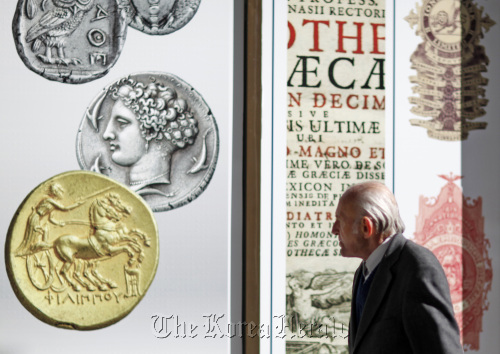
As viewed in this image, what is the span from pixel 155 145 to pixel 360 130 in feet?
3.26

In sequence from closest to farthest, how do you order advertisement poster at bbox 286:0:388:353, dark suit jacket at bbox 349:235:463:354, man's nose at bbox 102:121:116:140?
dark suit jacket at bbox 349:235:463:354 < man's nose at bbox 102:121:116:140 < advertisement poster at bbox 286:0:388:353

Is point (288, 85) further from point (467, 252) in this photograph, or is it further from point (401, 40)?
point (467, 252)

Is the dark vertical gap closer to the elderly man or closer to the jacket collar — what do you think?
the elderly man

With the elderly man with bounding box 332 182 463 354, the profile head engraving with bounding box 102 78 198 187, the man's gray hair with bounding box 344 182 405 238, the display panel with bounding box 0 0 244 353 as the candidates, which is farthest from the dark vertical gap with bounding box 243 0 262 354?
the man's gray hair with bounding box 344 182 405 238

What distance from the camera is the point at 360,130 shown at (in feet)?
11.9

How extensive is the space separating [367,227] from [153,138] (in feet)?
4.30

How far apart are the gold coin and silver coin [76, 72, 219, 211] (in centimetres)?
9

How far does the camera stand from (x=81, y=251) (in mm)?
3312

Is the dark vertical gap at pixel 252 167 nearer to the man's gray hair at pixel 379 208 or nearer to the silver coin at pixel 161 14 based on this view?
the silver coin at pixel 161 14

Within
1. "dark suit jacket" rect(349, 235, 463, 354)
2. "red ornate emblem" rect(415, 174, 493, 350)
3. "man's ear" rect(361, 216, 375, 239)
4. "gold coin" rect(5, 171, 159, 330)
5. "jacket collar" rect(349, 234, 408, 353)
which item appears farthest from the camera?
"red ornate emblem" rect(415, 174, 493, 350)

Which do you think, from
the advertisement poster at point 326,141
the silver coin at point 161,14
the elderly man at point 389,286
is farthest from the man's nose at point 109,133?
the elderly man at point 389,286

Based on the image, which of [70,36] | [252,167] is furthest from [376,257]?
[70,36]

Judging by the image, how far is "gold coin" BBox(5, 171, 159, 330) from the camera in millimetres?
3260

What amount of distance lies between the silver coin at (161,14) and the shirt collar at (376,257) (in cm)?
152
